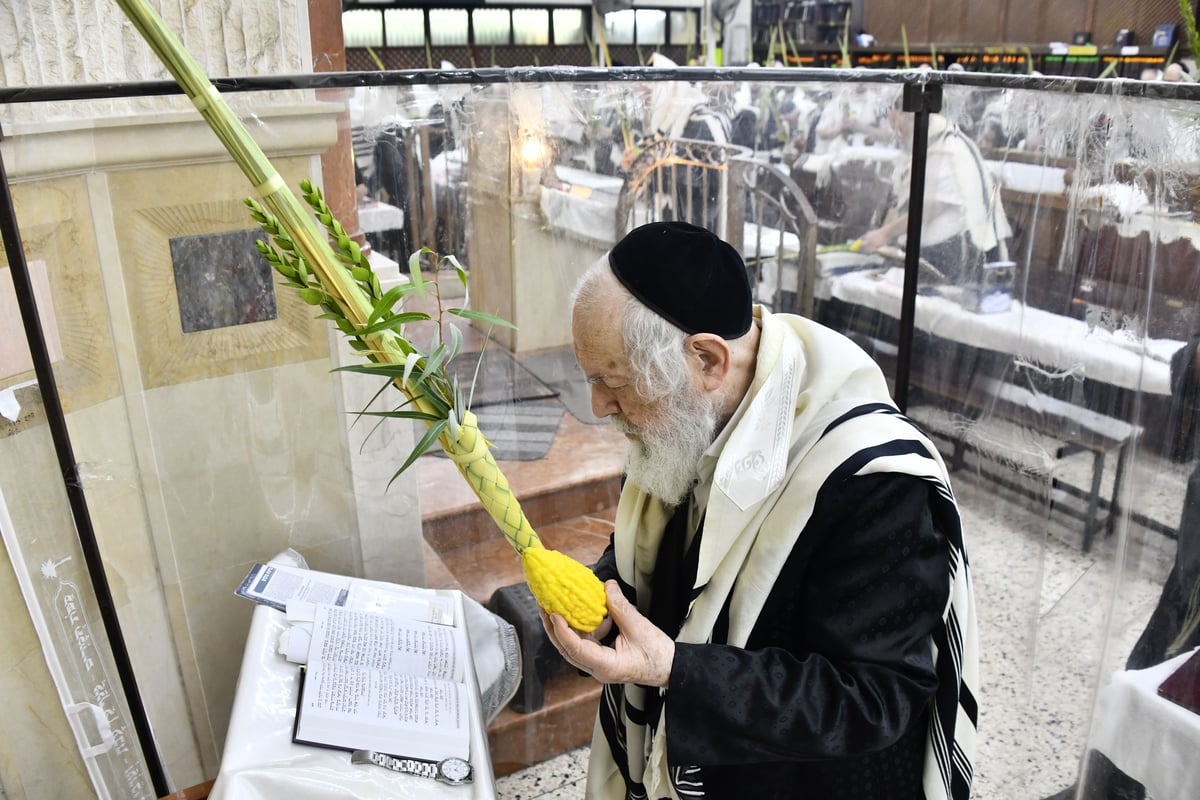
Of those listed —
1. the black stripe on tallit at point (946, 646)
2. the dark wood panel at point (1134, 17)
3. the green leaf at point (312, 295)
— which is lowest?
the black stripe on tallit at point (946, 646)

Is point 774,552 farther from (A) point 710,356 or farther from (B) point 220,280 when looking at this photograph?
(B) point 220,280

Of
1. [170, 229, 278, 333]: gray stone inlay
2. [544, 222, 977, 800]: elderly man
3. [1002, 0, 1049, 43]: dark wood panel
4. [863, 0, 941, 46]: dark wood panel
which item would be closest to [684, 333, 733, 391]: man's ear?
[544, 222, 977, 800]: elderly man

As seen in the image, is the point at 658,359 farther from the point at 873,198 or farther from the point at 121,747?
the point at 873,198

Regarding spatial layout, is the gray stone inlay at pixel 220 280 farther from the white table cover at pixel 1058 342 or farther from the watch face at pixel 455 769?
the white table cover at pixel 1058 342

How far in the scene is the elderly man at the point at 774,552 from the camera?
3.63ft

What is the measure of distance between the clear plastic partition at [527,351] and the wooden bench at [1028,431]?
11 millimetres

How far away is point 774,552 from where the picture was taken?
1.17 m

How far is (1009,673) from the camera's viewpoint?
243 centimetres

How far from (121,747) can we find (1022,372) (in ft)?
7.27

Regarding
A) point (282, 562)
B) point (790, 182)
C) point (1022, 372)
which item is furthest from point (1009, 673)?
point (282, 562)

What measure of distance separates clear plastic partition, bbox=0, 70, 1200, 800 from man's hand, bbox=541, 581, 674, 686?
51 centimetres

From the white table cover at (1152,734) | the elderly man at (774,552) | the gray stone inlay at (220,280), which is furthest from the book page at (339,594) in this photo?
the white table cover at (1152,734)

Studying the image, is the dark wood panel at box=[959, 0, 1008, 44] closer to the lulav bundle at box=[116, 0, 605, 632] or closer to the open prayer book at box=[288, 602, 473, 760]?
the open prayer book at box=[288, 602, 473, 760]

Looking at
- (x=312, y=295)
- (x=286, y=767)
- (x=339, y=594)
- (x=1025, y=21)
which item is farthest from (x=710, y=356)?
(x=1025, y=21)
